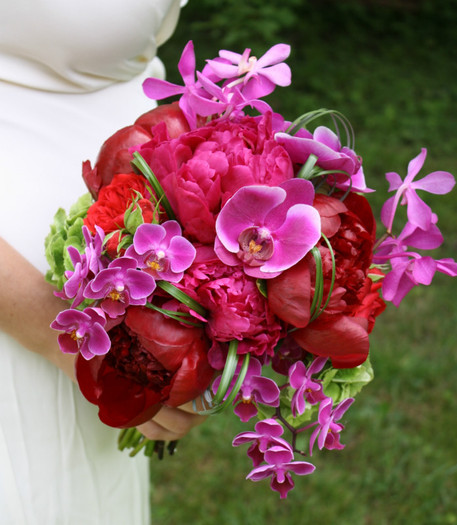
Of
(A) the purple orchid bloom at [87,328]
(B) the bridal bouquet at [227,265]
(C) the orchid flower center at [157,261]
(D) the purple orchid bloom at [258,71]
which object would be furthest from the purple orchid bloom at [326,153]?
(A) the purple orchid bloom at [87,328]

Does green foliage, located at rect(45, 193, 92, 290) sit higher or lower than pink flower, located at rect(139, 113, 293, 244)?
lower

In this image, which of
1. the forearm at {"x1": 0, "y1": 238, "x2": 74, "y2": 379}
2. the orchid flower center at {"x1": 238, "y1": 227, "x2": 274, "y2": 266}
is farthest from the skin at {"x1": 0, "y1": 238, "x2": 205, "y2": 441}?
the orchid flower center at {"x1": 238, "y1": 227, "x2": 274, "y2": 266}

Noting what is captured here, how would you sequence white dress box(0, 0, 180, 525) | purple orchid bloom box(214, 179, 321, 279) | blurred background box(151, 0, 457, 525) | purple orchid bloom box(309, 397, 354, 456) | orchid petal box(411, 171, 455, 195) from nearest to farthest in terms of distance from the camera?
purple orchid bloom box(214, 179, 321, 279) → purple orchid bloom box(309, 397, 354, 456) → orchid petal box(411, 171, 455, 195) → white dress box(0, 0, 180, 525) → blurred background box(151, 0, 457, 525)

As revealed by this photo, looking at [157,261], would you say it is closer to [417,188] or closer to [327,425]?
→ [327,425]

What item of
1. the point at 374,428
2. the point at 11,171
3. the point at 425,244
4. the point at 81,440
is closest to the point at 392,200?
the point at 425,244

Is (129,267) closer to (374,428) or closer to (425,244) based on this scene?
(425,244)

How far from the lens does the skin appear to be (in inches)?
43.3

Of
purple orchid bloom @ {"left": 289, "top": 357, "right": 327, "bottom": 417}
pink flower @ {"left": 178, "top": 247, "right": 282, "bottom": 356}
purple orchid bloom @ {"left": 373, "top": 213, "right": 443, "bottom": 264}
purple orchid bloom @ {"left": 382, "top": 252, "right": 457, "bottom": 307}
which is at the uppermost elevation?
pink flower @ {"left": 178, "top": 247, "right": 282, "bottom": 356}

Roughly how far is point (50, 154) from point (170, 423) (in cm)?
52

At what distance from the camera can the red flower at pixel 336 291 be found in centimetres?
88

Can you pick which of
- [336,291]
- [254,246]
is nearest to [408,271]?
[336,291]

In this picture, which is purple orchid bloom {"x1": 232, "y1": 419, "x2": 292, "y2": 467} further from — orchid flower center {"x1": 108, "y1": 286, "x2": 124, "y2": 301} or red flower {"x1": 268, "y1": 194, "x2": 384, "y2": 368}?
orchid flower center {"x1": 108, "y1": 286, "x2": 124, "y2": 301}

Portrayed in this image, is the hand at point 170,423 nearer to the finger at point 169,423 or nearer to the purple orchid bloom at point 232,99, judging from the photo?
the finger at point 169,423

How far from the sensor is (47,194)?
47.0 inches
